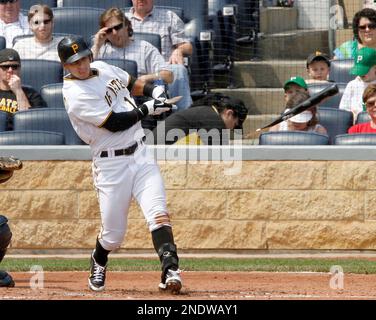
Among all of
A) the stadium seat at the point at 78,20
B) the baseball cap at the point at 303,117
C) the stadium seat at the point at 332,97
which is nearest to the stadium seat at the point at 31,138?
the stadium seat at the point at 78,20

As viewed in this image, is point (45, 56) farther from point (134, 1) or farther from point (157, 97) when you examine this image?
point (157, 97)

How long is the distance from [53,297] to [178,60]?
14.0ft

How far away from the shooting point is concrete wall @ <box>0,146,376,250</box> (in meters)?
10.7

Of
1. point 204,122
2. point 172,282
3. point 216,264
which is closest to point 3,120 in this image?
point 204,122

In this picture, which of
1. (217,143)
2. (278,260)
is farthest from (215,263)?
(217,143)

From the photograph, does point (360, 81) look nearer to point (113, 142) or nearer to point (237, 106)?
point (237, 106)

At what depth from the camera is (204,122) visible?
421 inches

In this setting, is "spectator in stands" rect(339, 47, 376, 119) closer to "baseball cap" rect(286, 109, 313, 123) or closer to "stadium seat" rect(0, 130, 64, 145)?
"baseball cap" rect(286, 109, 313, 123)

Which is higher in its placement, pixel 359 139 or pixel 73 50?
pixel 73 50

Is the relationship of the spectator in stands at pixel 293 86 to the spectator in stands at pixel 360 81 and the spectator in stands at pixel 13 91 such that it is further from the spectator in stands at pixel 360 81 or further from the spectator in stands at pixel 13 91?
the spectator in stands at pixel 13 91

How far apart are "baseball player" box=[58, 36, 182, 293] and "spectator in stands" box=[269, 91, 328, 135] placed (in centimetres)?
284

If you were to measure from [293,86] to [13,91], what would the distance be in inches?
108

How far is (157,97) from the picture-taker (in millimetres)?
8008

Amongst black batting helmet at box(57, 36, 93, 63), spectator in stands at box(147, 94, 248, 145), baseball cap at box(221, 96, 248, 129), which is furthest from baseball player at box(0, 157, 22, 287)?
baseball cap at box(221, 96, 248, 129)
